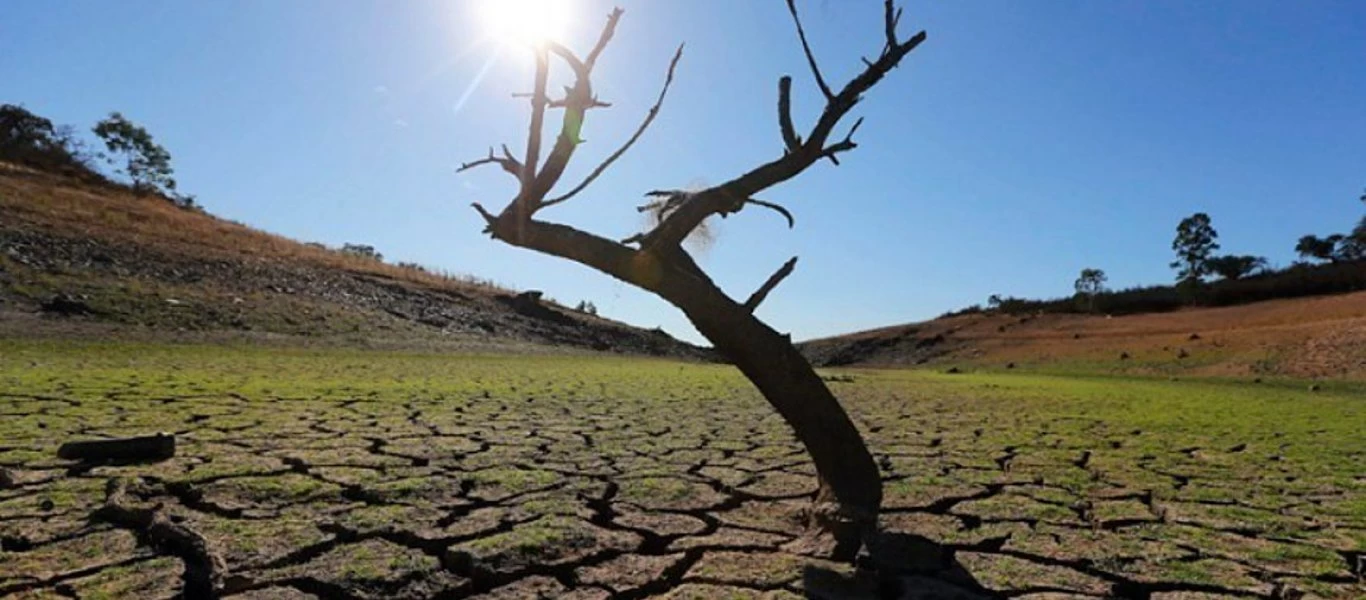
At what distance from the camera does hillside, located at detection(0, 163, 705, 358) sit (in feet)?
45.2

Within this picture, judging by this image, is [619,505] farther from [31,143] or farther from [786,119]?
[31,143]

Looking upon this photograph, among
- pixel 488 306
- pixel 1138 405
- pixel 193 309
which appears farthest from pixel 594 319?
pixel 1138 405

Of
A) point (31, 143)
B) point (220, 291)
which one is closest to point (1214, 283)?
point (220, 291)

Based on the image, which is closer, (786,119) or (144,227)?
(786,119)

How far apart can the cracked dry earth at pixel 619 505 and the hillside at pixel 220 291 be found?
8.17 m

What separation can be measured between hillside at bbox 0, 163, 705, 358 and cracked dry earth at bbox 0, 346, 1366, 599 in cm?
817

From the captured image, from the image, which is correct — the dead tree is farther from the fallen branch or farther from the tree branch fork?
the fallen branch

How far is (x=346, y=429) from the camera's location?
17.1 feet

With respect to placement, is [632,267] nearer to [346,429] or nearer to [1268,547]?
[1268,547]

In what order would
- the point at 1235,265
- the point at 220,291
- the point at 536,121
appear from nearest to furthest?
the point at 536,121, the point at 220,291, the point at 1235,265

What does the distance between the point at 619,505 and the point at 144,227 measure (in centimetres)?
2419

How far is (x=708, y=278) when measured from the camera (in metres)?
2.84

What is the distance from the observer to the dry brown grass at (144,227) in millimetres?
19641

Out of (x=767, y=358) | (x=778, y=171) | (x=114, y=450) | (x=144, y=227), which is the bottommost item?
(x=114, y=450)
